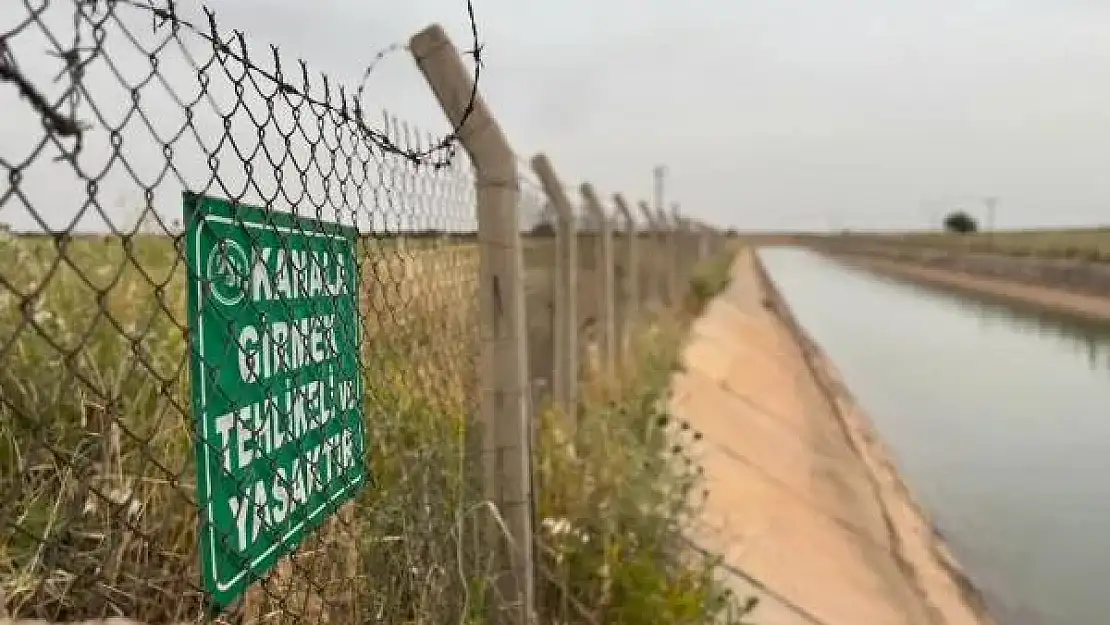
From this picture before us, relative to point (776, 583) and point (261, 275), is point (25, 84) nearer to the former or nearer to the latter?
point (261, 275)

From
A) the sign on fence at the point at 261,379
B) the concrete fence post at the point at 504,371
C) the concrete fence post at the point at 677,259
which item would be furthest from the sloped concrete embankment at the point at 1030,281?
the sign on fence at the point at 261,379

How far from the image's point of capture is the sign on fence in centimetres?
191

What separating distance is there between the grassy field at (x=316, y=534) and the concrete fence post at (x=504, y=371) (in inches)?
4.4

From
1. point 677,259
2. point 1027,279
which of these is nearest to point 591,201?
point 677,259

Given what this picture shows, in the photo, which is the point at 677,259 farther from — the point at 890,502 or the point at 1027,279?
the point at 1027,279

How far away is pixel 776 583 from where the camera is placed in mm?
6371

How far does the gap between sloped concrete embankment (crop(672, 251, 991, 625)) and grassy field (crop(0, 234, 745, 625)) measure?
1.50 metres

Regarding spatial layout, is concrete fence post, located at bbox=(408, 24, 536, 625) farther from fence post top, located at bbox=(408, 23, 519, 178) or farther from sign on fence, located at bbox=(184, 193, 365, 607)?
sign on fence, located at bbox=(184, 193, 365, 607)

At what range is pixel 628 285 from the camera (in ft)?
35.4

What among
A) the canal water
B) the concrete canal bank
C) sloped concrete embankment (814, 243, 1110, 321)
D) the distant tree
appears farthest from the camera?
the distant tree

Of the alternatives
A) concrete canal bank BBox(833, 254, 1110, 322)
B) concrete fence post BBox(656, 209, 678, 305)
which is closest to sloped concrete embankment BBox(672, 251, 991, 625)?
concrete fence post BBox(656, 209, 678, 305)

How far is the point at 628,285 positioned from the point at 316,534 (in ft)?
26.6

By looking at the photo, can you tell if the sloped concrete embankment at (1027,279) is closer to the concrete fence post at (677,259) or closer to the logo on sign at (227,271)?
the concrete fence post at (677,259)

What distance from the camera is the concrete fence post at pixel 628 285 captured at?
10.1 meters
